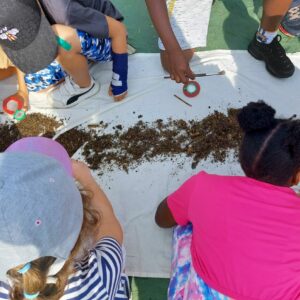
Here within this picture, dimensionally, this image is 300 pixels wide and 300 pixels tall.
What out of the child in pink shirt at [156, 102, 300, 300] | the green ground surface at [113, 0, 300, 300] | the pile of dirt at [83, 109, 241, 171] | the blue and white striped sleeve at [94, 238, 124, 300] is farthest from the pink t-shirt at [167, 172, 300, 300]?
the green ground surface at [113, 0, 300, 300]

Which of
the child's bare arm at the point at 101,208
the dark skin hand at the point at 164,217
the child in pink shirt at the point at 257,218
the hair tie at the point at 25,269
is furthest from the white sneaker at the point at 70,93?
the hair tie at the point at 25,269

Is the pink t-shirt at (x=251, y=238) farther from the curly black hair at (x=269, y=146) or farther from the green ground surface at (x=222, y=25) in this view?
the green ground surface at (x=222, y=25)

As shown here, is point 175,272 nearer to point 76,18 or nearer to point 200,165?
point 200,165

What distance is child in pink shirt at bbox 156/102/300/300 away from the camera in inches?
33.3

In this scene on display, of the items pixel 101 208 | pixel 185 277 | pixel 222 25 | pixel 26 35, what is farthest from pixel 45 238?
pixel 222 25

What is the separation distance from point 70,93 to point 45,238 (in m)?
1.07

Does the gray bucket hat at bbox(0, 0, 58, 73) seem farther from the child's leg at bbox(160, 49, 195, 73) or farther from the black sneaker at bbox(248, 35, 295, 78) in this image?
the black sneaker at bbox(248, 35, 295, 78)

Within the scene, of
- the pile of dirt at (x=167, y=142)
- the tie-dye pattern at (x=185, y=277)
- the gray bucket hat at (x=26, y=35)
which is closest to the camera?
the tie-dye pattern at (x=185, y=277)

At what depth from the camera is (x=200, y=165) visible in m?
1.49

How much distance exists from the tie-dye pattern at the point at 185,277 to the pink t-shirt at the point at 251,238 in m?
0.05

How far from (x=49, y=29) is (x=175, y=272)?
0.98 meters

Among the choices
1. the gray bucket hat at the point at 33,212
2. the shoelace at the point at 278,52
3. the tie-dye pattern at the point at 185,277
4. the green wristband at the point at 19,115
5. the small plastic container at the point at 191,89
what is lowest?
the tie-dye pattern at the point at 185,277

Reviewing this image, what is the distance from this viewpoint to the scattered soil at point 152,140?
1506 mm

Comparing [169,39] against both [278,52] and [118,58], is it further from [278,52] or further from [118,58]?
[278,52]
